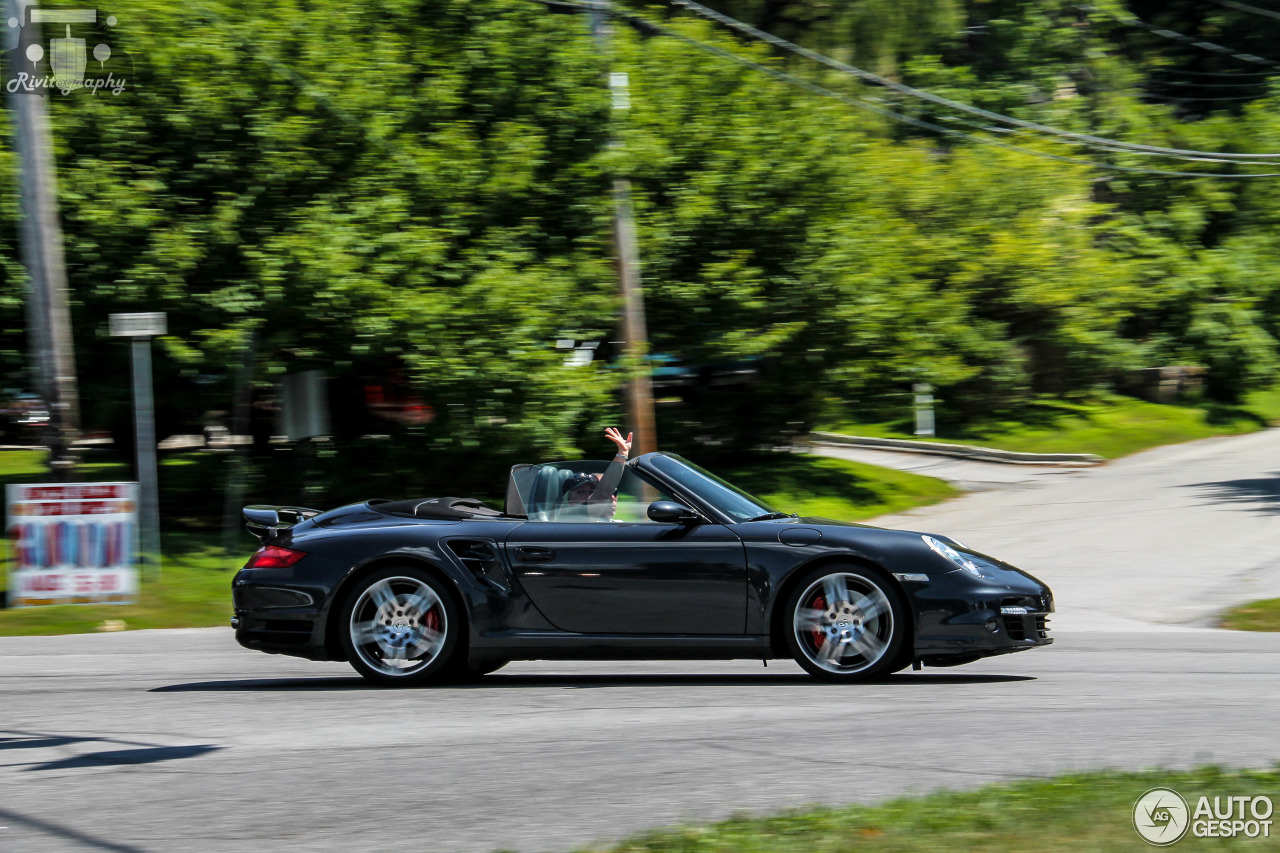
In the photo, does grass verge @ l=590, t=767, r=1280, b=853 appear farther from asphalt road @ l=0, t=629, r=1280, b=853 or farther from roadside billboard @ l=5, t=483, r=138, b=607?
roadside billboard @ l=5, t=483, r=138, b=607

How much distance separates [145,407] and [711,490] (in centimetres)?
800

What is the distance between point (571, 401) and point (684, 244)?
14.2ft

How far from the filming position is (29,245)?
1361 cm

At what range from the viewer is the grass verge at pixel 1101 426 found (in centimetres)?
2980

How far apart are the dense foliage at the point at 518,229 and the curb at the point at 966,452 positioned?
1933 mm

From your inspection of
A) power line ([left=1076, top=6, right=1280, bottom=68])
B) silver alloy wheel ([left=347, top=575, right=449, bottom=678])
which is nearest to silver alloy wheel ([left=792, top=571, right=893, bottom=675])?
silver alloy wheel ([left=347, top=575, right=449, bottom=678])

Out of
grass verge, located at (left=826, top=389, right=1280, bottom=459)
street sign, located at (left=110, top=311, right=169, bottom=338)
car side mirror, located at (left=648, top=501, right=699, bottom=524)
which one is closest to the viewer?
car side mirror, located at (left=648, top=501, right=699, bottom=524)

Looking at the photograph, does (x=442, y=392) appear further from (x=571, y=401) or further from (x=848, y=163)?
(x=848, y=163)

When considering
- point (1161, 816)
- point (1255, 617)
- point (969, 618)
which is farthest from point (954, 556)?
point (1255, 617)

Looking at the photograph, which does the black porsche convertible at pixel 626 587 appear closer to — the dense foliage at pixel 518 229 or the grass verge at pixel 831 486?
the dense foliage at pixel 518 229

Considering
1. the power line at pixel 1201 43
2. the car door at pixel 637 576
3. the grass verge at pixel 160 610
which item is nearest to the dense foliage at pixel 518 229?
the grass verge at pixel 160 610

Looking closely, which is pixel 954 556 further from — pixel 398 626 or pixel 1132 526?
pixel 1132 526

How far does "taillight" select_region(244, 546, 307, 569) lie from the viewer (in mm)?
8266

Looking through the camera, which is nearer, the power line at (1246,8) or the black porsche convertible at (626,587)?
the black porsche convertible at (626,587)
